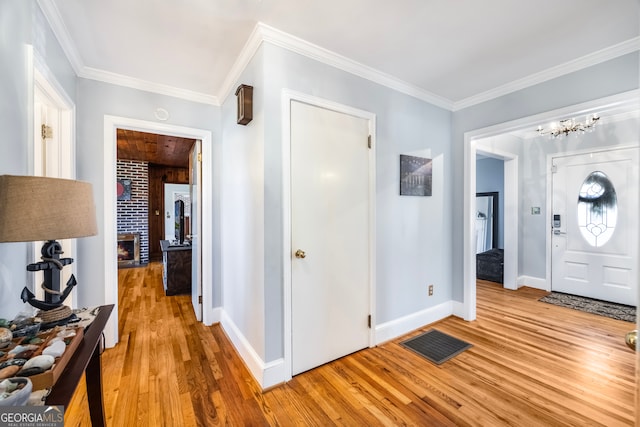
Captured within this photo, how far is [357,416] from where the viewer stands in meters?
1.65

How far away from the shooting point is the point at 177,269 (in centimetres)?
402

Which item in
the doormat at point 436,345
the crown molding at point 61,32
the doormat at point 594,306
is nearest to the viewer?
the crown molding at point 61,32

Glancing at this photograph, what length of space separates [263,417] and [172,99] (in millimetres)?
2913

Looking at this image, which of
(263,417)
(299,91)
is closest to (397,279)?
(263,417)

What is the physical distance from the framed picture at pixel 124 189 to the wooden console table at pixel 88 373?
19.8 feet

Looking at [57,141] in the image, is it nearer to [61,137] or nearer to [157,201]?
[61,137]

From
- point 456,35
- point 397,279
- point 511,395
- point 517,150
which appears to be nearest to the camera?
point 511,395

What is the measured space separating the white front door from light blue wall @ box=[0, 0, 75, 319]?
5.78 meters

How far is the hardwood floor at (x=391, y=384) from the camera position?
1643 mm

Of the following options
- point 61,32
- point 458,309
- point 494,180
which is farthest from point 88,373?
point 494,180

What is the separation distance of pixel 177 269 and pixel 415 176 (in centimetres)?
360

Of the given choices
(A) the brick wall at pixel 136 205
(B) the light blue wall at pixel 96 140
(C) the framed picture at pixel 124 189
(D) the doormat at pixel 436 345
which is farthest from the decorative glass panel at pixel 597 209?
(C) the framed picture at pixel 124 189

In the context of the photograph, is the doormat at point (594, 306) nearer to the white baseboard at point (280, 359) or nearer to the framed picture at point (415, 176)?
the white baseboard at point (280, 359)

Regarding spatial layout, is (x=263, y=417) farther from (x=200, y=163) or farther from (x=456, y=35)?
(x=456, y=35)
